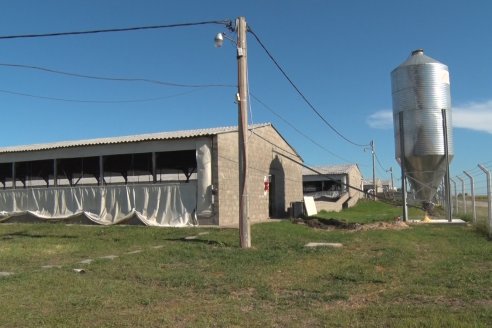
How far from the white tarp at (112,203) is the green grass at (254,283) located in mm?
5225

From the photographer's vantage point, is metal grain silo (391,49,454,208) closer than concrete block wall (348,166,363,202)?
Yes

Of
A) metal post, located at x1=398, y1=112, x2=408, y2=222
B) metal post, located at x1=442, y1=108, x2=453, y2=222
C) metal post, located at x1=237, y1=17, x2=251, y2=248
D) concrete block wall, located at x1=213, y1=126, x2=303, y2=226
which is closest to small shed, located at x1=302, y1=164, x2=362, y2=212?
concrete block wall, located at x1=213, y1=126, x2=303, y2=226

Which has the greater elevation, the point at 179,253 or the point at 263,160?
the point at 263,160

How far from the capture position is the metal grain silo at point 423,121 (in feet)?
69.2

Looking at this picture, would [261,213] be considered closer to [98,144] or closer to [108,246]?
[98,144]

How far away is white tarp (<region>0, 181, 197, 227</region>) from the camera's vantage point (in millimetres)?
21984

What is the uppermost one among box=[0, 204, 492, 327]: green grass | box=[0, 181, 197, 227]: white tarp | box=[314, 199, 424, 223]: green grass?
box=[0, 181, 197, 227]: white tarp

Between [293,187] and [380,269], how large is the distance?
22027 mm

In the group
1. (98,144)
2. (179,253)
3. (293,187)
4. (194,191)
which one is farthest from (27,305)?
(293,187)

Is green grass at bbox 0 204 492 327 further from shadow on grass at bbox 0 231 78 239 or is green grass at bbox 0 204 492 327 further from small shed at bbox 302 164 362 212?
small shed at bbox 302 164 362 212

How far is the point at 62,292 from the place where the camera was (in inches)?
348

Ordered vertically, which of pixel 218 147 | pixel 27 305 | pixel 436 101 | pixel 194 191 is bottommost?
pixel 27 305

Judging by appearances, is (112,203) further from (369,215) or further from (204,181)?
(369,215)

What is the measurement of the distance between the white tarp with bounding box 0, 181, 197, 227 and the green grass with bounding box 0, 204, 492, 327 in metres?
5.22
